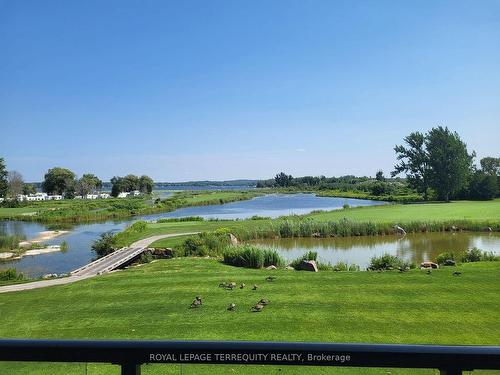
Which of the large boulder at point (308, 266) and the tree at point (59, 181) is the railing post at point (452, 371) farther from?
the tree at point (59, 181)

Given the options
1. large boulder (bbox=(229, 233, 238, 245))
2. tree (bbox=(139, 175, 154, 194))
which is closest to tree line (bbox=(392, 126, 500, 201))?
large boulder (bbox=(229, 233, 238, 245))

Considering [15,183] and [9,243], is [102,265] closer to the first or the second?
[9,243]

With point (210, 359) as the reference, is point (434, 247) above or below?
below

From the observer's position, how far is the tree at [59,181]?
12231cm

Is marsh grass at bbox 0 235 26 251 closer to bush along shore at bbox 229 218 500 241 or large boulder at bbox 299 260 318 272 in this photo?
bush along shore at bbox 229 218 500 241

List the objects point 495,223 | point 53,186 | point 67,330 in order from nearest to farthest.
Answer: point 67,330, point 495,223, point 53,186

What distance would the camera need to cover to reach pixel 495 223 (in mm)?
38531

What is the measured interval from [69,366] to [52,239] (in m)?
41.4

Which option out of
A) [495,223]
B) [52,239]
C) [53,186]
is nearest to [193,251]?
[52,239]

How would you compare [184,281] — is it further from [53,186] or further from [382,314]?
[53,186]

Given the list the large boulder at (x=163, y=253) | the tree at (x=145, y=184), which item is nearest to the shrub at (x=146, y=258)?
the large boulder at (x=163, y=253)

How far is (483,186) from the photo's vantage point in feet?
249

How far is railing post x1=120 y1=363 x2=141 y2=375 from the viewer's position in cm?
187

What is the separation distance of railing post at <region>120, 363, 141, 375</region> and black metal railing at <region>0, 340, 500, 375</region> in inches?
0.4
